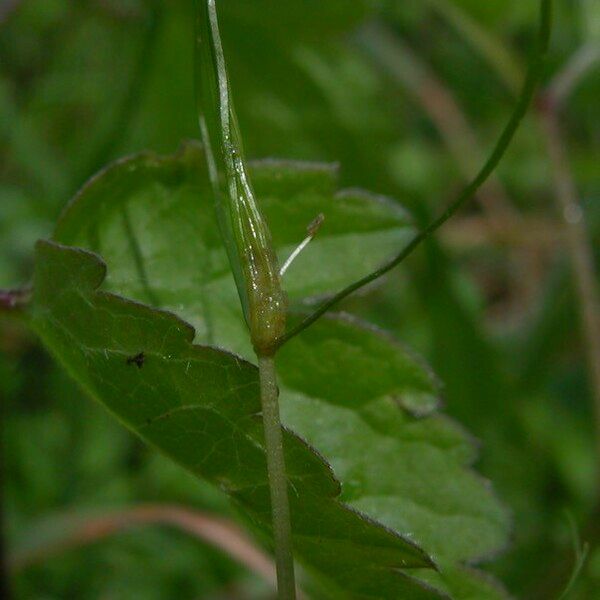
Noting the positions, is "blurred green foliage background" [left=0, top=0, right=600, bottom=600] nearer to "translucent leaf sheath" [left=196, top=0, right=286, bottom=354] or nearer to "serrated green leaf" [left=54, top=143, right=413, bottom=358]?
"serrated green leaf" [left=54, top=143, right=413, bottom=358]

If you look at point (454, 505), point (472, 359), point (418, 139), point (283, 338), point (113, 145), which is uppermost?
point (418, 139)

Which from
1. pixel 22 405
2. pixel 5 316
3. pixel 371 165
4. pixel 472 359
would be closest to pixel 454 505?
pixel 5 316

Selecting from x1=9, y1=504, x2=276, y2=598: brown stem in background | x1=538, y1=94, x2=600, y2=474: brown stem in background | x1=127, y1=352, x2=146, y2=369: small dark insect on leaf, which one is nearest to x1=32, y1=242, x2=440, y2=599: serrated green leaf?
x1=127, y1=352, x2=146, y2=369: small dark insect on leaf

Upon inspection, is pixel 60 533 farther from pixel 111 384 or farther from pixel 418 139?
pixel 418 139

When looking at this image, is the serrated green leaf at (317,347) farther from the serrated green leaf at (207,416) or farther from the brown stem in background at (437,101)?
the brown stem in background at (437,101)

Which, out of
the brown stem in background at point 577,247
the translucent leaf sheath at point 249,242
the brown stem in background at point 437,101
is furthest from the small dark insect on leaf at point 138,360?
Answer: the brown stem in background at point 437,101
